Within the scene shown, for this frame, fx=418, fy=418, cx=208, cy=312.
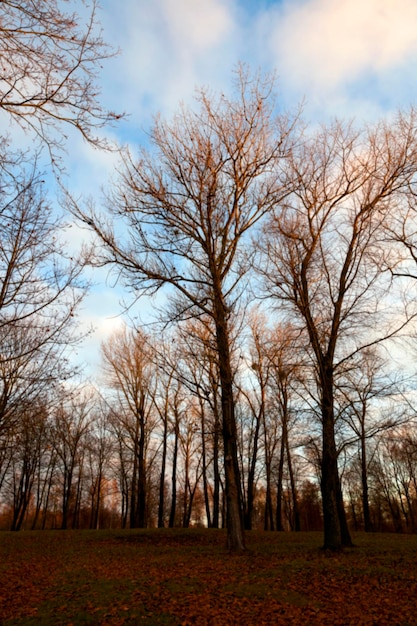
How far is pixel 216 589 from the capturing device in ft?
23.1

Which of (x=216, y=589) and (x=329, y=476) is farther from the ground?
(x=329, y=476)

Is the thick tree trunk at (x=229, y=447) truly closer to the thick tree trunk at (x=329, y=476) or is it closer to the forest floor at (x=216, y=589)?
the forest floor at (x=216, y=589)

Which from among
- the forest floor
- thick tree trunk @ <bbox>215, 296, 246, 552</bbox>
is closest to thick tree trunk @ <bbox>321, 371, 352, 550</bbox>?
the forest floor

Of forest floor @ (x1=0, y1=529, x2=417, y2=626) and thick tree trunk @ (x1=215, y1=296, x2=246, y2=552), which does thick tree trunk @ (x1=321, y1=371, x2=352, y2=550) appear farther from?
thick tree trunk @ (x1=215, y1=296, x2=246, y2=552)

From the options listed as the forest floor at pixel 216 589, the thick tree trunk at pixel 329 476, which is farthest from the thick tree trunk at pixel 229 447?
the thick tree trunk at pixel 329 476

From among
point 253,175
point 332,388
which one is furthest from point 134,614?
point 253,175

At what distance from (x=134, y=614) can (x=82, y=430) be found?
1281 inches

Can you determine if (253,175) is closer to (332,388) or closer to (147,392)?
(332,388)

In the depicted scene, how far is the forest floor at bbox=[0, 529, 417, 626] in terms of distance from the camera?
228 inches

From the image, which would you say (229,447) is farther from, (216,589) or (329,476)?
(216,589)

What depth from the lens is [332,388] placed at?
12.1m

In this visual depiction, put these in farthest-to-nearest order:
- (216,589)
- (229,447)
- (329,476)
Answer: (329,476) → (229,447) → (216,589)

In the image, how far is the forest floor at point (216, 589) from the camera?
5797mm

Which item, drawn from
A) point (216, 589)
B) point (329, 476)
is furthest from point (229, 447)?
point (216, 589)
